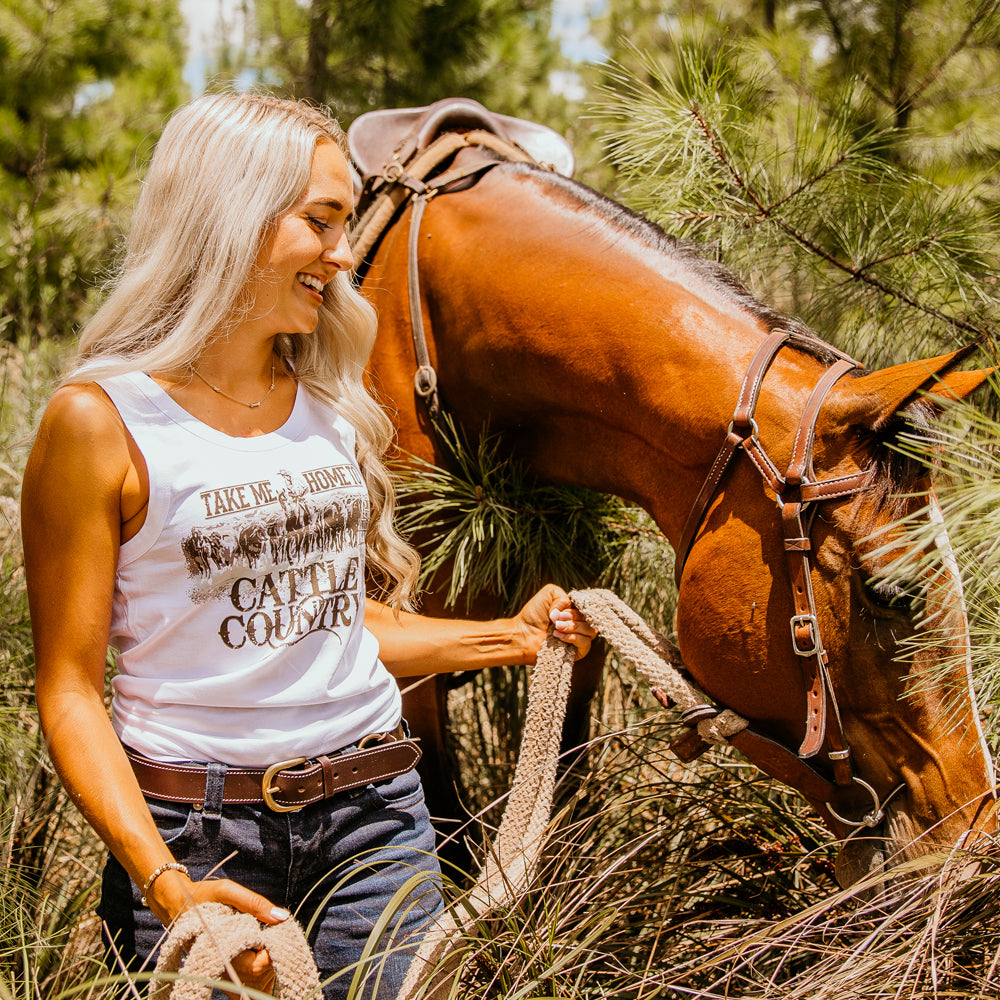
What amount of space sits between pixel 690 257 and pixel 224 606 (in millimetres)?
1094

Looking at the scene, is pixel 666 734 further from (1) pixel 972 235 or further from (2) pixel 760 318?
(1) pixel 972 235

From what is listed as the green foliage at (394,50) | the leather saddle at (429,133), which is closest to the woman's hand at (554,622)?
the leather saddle at (429,133)

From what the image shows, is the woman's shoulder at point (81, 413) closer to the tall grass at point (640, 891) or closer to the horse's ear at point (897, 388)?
the tall grass at point (640, 891)

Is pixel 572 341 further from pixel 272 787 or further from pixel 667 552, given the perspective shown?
pixel 272 787

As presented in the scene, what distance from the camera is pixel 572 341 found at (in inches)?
71.3

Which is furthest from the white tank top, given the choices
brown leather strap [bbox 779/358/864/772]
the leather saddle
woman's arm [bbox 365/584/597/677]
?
the leather saddle

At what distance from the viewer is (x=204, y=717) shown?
1.34 metres

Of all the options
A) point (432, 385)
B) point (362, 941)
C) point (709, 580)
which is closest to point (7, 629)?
point (432, 385)

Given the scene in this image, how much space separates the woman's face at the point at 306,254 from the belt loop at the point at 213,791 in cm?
70

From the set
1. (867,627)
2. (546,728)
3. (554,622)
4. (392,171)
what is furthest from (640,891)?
(392,171)

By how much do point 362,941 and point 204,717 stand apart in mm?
435

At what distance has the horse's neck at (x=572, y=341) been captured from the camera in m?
1.65

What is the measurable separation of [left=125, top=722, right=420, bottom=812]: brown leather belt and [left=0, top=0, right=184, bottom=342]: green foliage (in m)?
3.73

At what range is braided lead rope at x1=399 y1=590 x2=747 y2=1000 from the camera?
1.55 m
